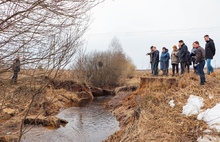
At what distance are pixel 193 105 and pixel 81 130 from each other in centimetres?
601

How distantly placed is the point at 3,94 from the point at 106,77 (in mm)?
26272

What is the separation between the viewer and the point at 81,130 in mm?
11891

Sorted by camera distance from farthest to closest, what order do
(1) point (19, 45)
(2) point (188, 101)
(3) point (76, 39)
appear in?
1. (2) point (188, 101)
2. (3) point (76, 39)
3. (1) point (19, 45)

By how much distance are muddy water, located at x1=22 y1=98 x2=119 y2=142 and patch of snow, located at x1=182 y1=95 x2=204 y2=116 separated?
4144 mm

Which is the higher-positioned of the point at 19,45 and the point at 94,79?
the point at 19,45

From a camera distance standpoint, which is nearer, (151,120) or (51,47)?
(51,47)

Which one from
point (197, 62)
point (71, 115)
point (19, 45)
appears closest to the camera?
point (19, 45)

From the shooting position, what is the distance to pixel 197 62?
956 centimetres

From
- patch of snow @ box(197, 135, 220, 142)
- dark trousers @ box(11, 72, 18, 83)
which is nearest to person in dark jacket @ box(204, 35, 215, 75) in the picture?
patch of snow @ box(197, 135, 220, 142)

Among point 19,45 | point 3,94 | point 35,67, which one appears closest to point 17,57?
point 19,45

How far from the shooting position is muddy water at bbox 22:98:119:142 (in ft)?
33.8

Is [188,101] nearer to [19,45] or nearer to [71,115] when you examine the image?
[19,45]

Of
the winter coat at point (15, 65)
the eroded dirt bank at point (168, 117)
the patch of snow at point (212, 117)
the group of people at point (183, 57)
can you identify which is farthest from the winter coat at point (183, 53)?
the winter coat at point (15, 65)

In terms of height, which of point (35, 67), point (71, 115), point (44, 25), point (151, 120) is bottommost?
point (71, 115)
